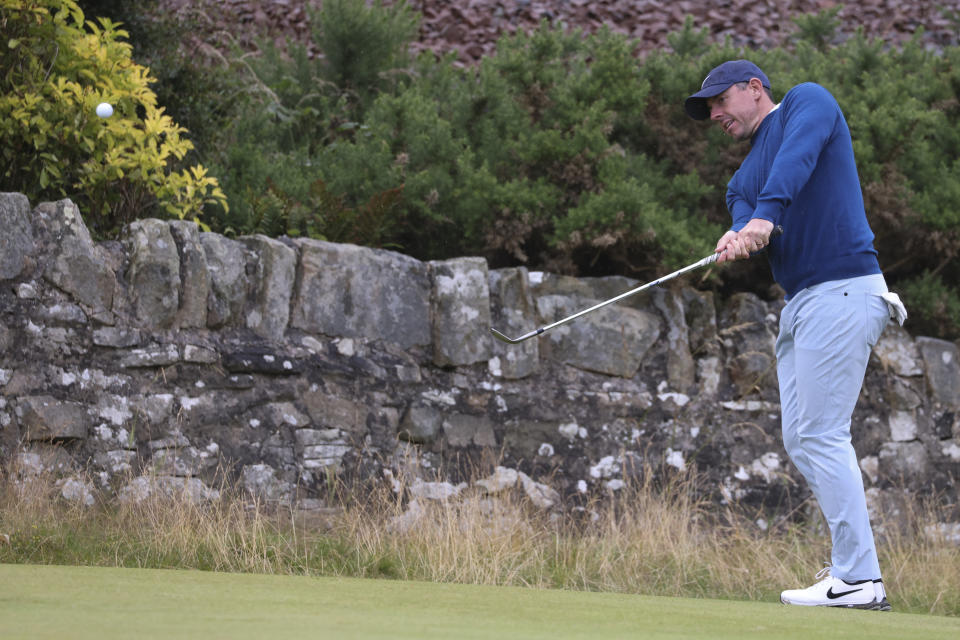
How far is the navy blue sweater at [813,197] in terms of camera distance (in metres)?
3.87

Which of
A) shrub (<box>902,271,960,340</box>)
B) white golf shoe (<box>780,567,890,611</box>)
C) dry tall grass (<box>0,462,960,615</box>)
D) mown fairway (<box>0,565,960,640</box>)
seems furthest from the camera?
shrub (<box>902,271,960,340</box>)

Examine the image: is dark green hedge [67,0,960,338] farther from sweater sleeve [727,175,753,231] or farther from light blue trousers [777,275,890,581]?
light blue trousers [777,275,890,581]

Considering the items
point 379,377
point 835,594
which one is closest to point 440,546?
point 379,377

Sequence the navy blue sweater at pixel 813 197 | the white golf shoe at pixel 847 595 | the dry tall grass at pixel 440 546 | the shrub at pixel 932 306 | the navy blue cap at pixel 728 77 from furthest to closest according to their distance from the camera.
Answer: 1. the shrub at pixel 932 306
2. the dry tall grass at pixel 440 546
3. the navy blue cap at pixel 728 77
4. the navy blue sweater at pixel 813 197
5. the white golf shoe at pixel 847 595

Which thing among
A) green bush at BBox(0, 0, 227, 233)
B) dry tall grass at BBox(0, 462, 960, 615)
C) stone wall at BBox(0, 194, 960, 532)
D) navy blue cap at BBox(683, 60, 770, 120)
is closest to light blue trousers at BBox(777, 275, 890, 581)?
navy blue cap at BBox(683, 60, 770, 120)

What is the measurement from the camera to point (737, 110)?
14.4ft

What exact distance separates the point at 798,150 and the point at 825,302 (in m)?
0.57

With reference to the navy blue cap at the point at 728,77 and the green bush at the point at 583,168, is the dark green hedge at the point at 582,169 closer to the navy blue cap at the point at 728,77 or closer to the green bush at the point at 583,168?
the green bush at the point at 583,168

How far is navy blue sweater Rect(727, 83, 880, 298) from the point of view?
3.87 meters

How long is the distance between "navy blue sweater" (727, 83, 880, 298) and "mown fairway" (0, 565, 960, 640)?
1.29 meters

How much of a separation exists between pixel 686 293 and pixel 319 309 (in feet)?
7.74

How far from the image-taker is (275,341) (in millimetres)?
5785

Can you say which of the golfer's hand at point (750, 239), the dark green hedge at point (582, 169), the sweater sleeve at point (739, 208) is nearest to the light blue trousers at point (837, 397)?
the golfer's hand at point (750, 239)

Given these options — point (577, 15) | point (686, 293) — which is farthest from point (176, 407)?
point (577, 15)
